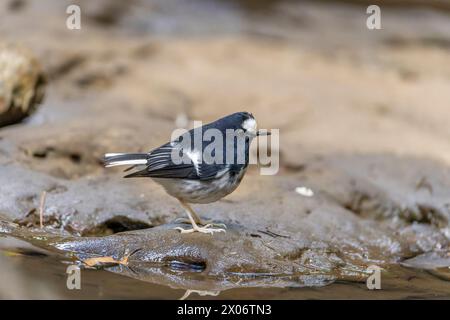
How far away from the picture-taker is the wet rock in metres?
7.46

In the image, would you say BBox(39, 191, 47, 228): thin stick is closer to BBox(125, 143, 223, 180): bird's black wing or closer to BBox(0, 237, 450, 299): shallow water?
BBox(0, 237, 450, 299): shallow water

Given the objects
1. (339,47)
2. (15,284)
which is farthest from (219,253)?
(339,47)

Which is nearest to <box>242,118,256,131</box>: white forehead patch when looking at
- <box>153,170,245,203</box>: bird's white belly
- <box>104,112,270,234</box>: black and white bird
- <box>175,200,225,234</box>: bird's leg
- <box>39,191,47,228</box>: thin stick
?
<box>104,112,270,234</box>: black and white bird

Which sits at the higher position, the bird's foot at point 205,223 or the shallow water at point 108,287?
the bird's foot at point 205,223

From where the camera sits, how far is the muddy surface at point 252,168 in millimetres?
5047

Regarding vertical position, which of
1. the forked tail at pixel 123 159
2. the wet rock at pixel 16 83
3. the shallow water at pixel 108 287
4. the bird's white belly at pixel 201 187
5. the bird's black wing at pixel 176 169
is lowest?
the shallow water at pixel 108 287

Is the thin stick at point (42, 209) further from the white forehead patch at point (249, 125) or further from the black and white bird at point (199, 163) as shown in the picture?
the white forehead patch at point (249, 125)

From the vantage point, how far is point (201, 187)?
5.07 m

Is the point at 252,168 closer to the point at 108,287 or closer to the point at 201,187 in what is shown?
the point at 201,187

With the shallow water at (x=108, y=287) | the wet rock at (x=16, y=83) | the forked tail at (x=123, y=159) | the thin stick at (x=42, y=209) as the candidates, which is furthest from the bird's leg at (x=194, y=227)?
the wet rock at (x=16, y=83)

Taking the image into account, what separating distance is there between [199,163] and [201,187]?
0.16 metres

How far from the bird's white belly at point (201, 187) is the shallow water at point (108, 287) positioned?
28.0 inches

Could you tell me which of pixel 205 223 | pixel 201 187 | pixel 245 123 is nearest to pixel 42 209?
pixel 205 223
